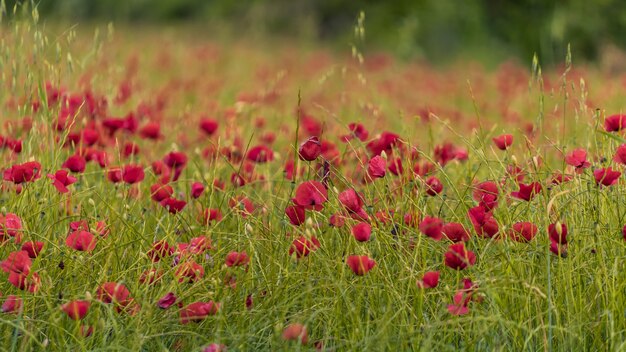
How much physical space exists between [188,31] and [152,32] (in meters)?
0.47

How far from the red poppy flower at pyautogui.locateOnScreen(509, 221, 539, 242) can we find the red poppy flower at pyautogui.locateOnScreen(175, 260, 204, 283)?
67 cm

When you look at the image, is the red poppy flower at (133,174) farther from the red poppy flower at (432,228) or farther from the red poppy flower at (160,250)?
the red poppy flower at (432,228)

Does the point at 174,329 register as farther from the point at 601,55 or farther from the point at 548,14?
the point at 601,55

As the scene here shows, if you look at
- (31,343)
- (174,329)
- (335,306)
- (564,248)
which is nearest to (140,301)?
(174,329)

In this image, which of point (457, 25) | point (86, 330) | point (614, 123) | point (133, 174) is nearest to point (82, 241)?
point (86, 330)

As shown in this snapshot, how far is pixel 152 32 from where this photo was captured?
32.7 feet

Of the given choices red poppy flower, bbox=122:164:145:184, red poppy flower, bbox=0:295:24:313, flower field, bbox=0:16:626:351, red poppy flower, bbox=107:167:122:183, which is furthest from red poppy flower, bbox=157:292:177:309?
red poppy flower, bbox=107:167:122:183

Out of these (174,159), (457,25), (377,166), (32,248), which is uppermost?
(377,166)

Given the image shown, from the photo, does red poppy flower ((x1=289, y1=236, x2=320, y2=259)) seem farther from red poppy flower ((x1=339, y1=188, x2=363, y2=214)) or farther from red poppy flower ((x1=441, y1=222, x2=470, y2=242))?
red poppy flower ((x1=441, y1=222, x2=470, y2=242))

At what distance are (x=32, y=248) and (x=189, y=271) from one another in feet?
1.12

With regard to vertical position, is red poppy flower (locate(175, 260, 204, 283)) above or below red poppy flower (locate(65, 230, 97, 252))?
below

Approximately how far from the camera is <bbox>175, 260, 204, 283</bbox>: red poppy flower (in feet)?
6.31

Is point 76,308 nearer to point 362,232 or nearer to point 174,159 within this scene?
point 362,232

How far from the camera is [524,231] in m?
1.92
